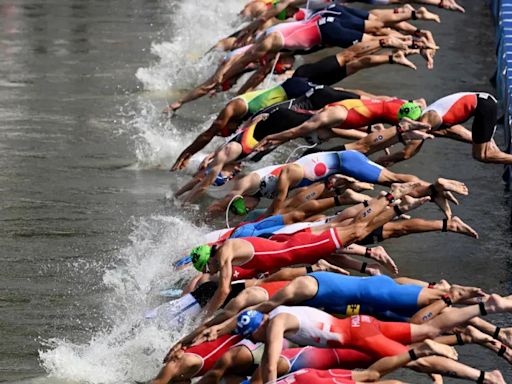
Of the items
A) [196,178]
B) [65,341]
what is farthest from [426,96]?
[65,341]

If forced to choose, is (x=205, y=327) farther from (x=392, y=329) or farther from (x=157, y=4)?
(x=157, y=4)

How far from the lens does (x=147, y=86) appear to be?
1981 centimetres

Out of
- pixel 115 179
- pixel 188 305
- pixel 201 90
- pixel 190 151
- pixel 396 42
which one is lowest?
pixel 115 179

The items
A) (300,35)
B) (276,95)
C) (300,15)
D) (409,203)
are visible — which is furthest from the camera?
(300,15)

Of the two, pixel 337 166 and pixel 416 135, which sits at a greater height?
pixel 416 135

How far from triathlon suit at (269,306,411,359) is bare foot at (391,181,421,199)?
1.67 metres

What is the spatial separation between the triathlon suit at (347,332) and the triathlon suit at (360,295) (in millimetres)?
273

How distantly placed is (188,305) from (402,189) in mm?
2116

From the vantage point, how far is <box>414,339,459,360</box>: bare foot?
897cm

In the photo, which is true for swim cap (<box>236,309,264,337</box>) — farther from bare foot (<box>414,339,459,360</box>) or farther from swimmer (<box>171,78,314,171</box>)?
swimmer (<box>171,78,314,171</box>)

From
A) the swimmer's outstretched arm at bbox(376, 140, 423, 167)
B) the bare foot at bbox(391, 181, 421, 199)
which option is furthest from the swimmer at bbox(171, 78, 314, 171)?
the bare foot at bbox(391, 181, 421, 199)

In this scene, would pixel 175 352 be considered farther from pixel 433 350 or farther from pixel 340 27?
pixel 340 27

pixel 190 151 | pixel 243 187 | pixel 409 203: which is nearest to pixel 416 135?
pixel 409 203

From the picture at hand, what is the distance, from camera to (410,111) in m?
13.1
